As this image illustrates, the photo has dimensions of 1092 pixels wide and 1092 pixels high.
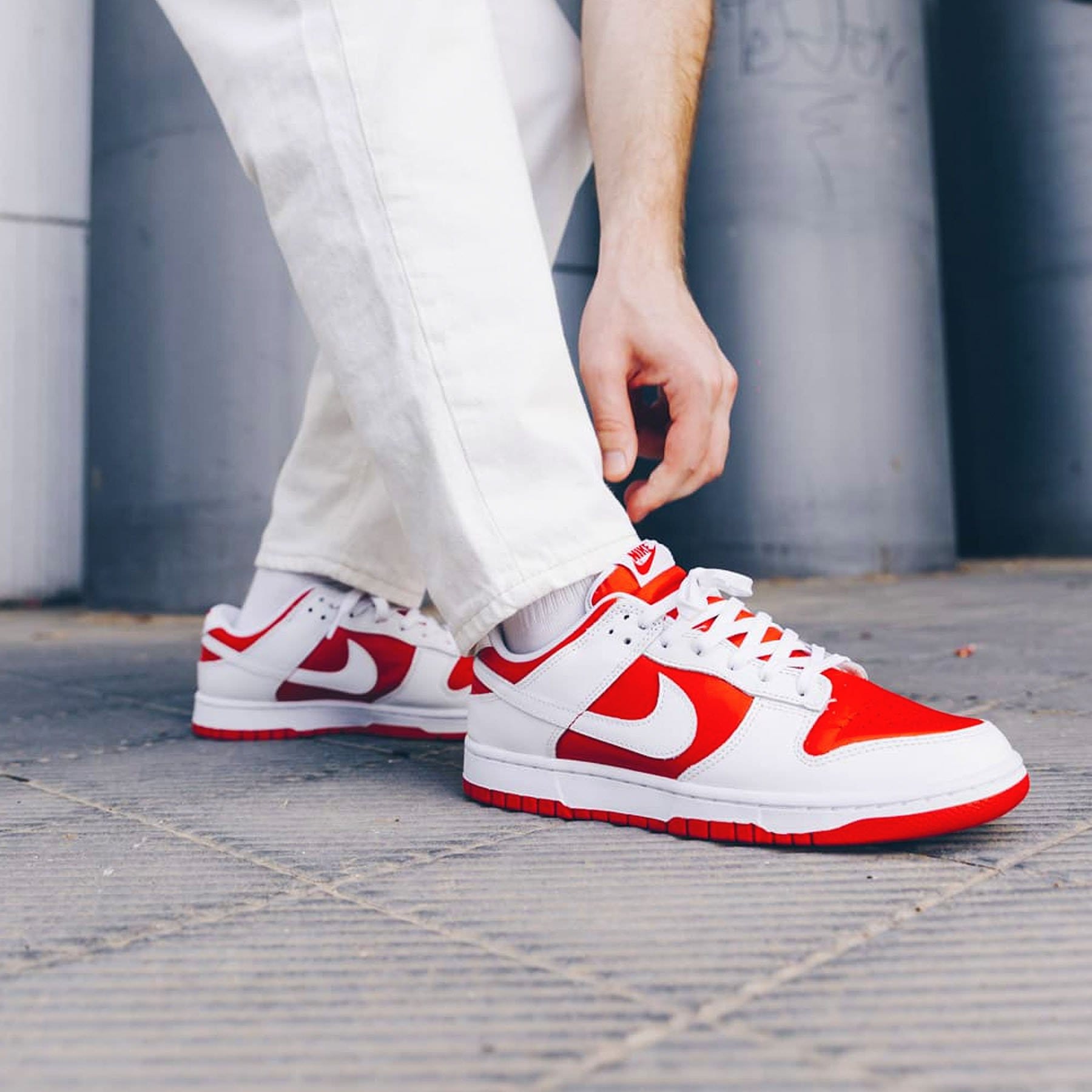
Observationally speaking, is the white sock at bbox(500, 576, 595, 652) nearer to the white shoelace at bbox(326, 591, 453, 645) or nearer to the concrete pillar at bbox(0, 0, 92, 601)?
the white shoelace at bbox(326, 591, 453, 645)

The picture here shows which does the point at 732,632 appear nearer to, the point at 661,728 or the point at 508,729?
the point at 661,728

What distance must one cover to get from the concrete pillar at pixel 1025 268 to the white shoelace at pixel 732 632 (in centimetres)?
460

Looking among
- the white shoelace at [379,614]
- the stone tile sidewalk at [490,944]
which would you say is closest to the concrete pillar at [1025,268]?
the stone tile sidewalk at [490,944]

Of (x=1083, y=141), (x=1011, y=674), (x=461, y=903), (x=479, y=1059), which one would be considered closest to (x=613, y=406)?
(x=461, y=903)

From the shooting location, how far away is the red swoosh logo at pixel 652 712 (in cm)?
88

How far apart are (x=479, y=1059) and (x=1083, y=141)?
5425 millimetres

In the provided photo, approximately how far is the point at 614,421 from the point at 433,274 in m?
0.20

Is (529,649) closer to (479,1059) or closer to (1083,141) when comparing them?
(479,1059)

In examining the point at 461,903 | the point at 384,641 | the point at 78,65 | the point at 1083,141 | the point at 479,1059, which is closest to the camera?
the point at 479,1059

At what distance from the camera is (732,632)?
92 centimetres

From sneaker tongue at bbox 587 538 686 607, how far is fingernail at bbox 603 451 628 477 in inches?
2.5

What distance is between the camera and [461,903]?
2.35ft

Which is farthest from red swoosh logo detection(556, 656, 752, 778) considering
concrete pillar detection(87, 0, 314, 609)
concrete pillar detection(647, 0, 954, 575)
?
concrete pillar detection(647, 0, 954, 575)

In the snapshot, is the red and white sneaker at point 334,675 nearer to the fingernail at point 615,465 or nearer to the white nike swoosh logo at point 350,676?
the white nike swoosh logo at point 350,676
